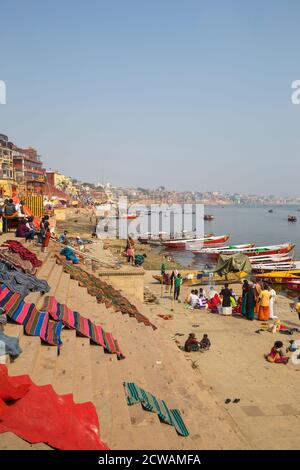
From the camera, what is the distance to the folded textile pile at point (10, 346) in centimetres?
435

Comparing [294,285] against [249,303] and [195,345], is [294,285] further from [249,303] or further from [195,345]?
[195,345]

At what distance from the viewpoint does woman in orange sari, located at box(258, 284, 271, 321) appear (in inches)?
448

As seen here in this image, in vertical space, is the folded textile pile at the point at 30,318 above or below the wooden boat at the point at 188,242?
above

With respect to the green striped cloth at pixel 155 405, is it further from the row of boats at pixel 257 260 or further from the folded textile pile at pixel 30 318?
the row of boats at pixel 257 260

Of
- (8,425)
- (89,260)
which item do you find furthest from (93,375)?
(89,260)

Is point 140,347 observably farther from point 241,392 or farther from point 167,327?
point 167,327

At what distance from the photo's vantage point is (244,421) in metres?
5.66

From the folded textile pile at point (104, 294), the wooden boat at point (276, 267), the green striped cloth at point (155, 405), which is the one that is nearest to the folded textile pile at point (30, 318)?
the green striped cloth at point (155, 405)

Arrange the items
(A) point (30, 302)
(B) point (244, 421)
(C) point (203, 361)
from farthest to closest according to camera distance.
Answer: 1. (C) point (203, 361)
2. (A) point (30, 302)
3. (B) point (244, 421)

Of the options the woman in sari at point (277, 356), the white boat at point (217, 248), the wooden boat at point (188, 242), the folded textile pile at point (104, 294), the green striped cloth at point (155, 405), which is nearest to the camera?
the green striped cloth at point (155, 405)

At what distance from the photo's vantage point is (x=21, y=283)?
6.86 meters

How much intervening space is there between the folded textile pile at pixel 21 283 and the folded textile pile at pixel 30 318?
35 cm

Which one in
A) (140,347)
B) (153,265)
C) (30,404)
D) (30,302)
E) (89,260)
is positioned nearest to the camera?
(30,404)

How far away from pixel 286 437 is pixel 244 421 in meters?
0.62
